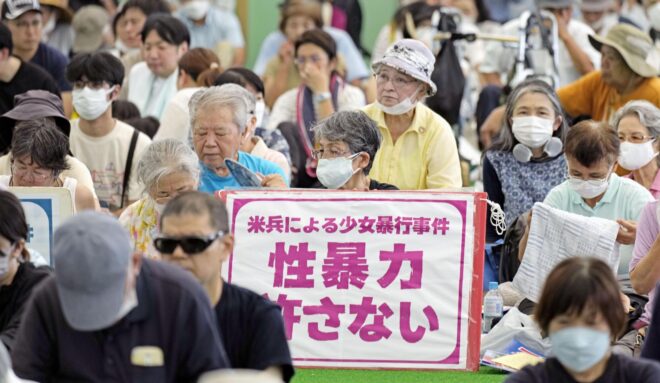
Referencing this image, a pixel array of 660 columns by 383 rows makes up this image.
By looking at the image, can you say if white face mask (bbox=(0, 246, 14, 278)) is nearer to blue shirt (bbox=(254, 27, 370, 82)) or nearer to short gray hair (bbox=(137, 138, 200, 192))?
short gray hair (bbox=(137, 138, 200, 192))

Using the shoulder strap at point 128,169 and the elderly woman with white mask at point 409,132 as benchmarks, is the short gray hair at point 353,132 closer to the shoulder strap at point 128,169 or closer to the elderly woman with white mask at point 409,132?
the elderly woman with white mask at point 409,132

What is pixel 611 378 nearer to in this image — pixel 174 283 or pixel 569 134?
pixel 174 283

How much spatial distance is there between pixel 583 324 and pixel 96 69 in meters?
6.23

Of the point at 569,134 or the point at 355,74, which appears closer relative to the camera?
the point at 569,134

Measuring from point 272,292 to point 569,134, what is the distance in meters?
1.97

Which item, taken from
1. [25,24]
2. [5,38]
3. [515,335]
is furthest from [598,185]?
[25,24]

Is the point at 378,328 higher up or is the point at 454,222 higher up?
the point at 454,222

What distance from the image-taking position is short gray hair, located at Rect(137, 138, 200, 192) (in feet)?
27.9

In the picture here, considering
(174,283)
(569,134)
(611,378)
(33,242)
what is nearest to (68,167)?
(33,242)

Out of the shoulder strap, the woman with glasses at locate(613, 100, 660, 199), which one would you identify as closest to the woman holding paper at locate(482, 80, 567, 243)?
the woman with glasses at locate(613, 100, 660, 199)

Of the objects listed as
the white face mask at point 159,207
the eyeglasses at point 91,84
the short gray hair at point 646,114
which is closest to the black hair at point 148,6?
the eyeglasses at point 91,84

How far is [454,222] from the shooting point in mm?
8625

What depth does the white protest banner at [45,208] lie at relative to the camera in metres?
8.41

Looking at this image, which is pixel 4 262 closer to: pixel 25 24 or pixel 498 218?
pixel 498 218
